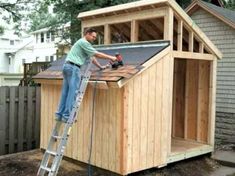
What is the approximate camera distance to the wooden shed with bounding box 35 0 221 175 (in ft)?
20.3

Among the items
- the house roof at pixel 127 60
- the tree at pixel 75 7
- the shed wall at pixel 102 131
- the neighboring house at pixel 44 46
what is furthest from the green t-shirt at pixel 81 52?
the neighboring house at pixel 44 46

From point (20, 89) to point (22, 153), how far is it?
5.13 ft

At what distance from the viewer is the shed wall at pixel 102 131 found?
244 inches

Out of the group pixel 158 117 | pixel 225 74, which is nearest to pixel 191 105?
pixel 225 74

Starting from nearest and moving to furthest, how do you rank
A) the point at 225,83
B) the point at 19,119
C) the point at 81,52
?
the point at 81,52 < the point at 19,119 < the point at 225,83

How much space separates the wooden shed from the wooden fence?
830 millimetres

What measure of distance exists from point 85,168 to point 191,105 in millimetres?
3360

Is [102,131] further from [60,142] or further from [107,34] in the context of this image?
[107,34]

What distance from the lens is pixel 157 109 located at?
6691 mm

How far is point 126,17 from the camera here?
743cm

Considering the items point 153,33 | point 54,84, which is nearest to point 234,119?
point 153,33

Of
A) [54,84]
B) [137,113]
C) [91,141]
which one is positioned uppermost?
[54,84]

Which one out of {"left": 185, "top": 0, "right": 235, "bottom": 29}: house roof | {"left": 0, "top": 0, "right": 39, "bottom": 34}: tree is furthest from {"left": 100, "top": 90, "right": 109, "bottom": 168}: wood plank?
{"left": 0, "top": 0, "right": 39, "bottom": 34}: tree

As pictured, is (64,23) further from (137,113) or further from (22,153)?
(137,113)
